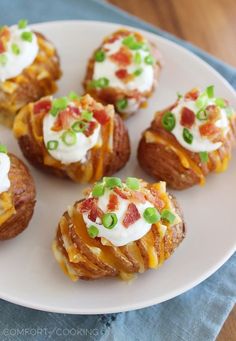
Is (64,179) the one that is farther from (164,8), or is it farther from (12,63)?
(164,8)

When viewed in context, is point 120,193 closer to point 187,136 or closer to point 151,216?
point 151,216

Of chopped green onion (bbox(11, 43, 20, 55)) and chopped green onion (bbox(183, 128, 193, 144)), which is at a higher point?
chopped green onion (bbox(11, 43, 20, 55))

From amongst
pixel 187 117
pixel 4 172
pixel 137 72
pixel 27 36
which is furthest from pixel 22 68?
pixel 187 117

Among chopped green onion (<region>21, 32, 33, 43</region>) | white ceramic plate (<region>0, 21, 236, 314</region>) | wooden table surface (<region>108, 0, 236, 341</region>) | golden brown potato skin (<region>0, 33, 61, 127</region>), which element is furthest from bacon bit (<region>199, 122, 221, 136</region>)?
wooden table surface (<region>108, 0, 236, 341</region>)

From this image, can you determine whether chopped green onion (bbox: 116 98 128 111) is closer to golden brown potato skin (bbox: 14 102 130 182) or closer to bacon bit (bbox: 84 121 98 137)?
golden brown potato skin (bbox: 14 102 130 182)

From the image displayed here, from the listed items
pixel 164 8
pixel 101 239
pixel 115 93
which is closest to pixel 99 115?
pixel 115 93

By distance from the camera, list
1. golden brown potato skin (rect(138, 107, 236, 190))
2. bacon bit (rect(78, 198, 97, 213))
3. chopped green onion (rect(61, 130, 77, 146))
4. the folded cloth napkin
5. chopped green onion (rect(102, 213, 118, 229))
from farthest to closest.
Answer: golden brown potato skin (rect(138, 107, 236, 190)) < chopped green onion (rect(61, 130, 77, 146)) < the folded cloth napkin < bacon bit (rect(78, 198, 97, 213)) < chopped green onion (rect(102, 213, 118, 229))
